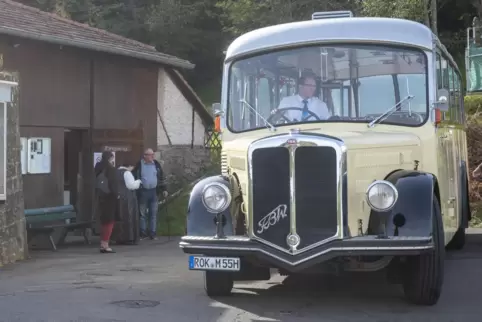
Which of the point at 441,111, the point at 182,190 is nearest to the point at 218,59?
the point at 182,190

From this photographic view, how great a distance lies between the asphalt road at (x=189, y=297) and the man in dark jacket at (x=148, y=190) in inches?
151

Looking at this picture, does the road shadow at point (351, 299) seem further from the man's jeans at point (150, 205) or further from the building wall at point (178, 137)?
the building wall at point (178, 137)

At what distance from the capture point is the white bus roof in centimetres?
885

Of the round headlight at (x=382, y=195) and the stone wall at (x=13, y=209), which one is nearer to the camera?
the round headlight at (x=382, y=195)

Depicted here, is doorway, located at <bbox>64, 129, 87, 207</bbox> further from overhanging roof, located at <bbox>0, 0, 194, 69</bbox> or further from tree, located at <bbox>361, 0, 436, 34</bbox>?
tree, located at <bbox>361, 0, 436, 34</bbox>

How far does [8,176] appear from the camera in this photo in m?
12.4

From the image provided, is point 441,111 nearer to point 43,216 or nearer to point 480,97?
point 43,216

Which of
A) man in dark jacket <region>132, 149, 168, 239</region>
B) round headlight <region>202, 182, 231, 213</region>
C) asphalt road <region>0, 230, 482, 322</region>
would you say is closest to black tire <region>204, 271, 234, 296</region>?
asphalt road <region>0, 230, 482, 322</region>

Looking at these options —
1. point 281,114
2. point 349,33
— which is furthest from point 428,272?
point 349,33

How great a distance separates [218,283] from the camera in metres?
8.73

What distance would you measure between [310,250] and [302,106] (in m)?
1.83

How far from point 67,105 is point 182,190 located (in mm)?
4676

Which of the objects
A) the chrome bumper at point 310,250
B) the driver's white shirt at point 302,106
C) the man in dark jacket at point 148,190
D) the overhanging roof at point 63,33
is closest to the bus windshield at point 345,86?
the driver's white shirt at point 302,106

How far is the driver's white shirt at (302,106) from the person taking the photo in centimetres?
873
